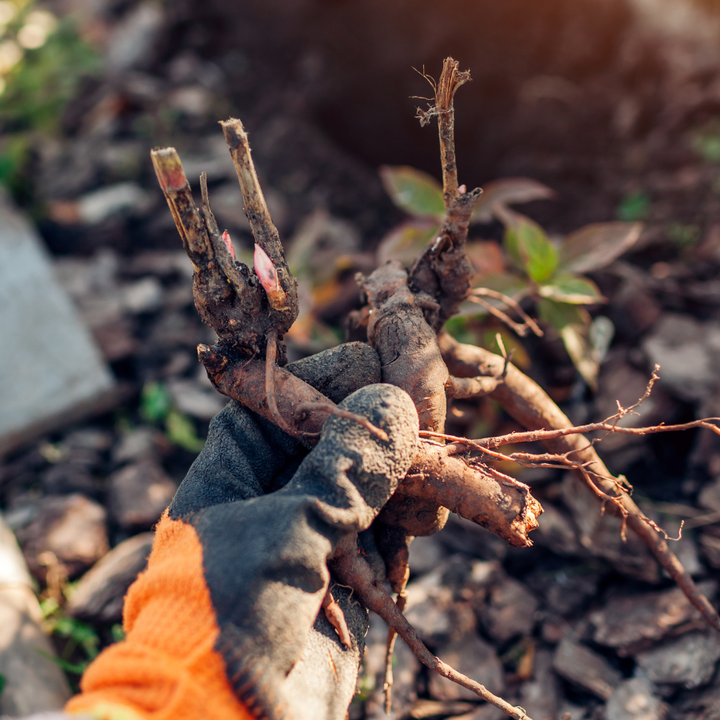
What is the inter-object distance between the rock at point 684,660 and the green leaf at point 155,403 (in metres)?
2.02

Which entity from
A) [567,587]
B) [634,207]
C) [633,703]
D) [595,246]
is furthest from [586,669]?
[634,207]

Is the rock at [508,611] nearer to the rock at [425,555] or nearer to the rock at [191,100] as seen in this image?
the rock at [425,555]

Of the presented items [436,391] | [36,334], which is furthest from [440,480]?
[36,334]

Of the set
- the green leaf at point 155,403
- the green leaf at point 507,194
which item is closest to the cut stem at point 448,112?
the green leaf at point 507,194

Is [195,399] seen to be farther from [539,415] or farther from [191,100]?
[191,100]

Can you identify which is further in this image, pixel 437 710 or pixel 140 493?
pixel 140 493

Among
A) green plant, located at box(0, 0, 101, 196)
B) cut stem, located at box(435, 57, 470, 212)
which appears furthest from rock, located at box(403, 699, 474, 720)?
green plant, located at box(0, 0, 101, 196)

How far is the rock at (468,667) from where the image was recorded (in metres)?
1.56

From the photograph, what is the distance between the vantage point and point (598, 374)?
2025mm

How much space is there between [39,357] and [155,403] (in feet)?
2.13

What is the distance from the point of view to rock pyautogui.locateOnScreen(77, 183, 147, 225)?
3.00 meters

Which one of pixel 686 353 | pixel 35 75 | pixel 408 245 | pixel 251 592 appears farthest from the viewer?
pixel 35 75

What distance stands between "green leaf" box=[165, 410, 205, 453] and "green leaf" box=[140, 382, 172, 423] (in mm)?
51

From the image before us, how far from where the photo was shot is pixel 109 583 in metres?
1.76
